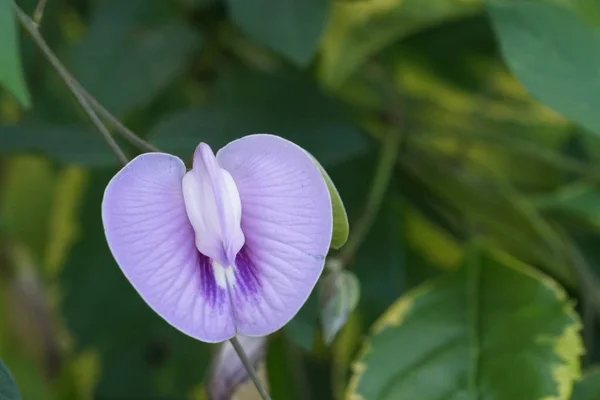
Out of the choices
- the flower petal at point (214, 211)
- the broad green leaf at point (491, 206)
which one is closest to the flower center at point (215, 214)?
the flower petal at point (214, 211)

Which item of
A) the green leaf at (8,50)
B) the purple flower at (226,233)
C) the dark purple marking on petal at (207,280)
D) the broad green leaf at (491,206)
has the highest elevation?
the green leaf at (8,50)

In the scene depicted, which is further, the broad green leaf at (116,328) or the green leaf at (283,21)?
the broad green leaf at (116,328)

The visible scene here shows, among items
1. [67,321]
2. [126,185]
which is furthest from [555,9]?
[67,321]

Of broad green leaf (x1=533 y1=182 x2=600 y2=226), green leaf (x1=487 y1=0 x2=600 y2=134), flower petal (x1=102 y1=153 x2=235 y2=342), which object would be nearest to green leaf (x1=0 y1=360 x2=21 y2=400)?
flower petal (x1=102 y1=153 x2=235 y2=342)

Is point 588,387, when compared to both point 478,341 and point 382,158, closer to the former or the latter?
point 478,341

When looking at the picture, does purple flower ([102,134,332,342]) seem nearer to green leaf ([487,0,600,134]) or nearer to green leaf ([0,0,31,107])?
green leaf ([0,0,31,107])

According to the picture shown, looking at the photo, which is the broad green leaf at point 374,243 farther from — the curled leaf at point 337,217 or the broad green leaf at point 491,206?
the curled leaf at point 337,217

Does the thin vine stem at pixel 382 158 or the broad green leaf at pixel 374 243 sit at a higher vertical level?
the thin vine stem at pixel 382 158
